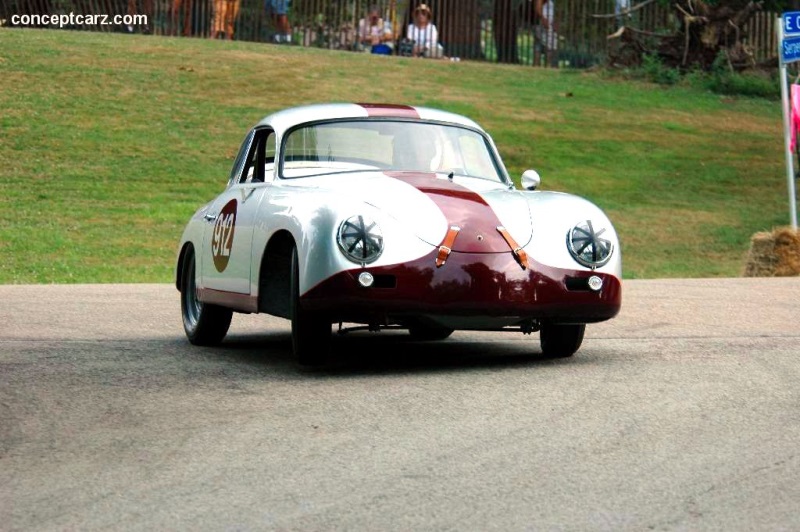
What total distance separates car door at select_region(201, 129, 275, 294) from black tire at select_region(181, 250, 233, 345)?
20 centimetres

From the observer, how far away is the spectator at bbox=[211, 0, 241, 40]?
3562 centimetres

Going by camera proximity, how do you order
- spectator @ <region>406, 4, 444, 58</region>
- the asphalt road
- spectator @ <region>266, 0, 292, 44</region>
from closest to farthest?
1. the asphalt road
2. spectator @ <region>266, 0, 292, 44</region>
3. spectator @ <region>406, 4, 444, 58</region>

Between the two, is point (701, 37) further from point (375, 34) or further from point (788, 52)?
point (788, 52)

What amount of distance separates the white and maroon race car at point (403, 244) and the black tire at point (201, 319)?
456 mm

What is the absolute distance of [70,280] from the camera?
57.1ft

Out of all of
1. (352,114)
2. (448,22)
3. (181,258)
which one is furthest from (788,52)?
(448,22)

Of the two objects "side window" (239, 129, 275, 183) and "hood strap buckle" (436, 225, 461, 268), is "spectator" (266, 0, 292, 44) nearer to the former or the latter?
"side window" (239, 129, 275, 183)

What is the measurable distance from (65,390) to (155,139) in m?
19.4

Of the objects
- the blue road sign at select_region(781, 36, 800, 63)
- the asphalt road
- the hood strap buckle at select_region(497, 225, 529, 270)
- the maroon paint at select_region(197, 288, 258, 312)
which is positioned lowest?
the asphalt road

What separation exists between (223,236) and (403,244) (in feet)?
6.66

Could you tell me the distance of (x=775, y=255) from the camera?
666 inches

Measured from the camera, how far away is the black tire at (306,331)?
7934 millimetres

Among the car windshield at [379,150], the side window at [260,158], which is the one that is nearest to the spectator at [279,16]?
the side window at [260,158]

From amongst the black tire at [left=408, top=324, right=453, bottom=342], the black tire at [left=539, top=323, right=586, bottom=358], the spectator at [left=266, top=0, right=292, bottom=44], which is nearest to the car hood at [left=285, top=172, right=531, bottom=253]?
the black tire at [left=539, top=323, right=586, bottom=358]
